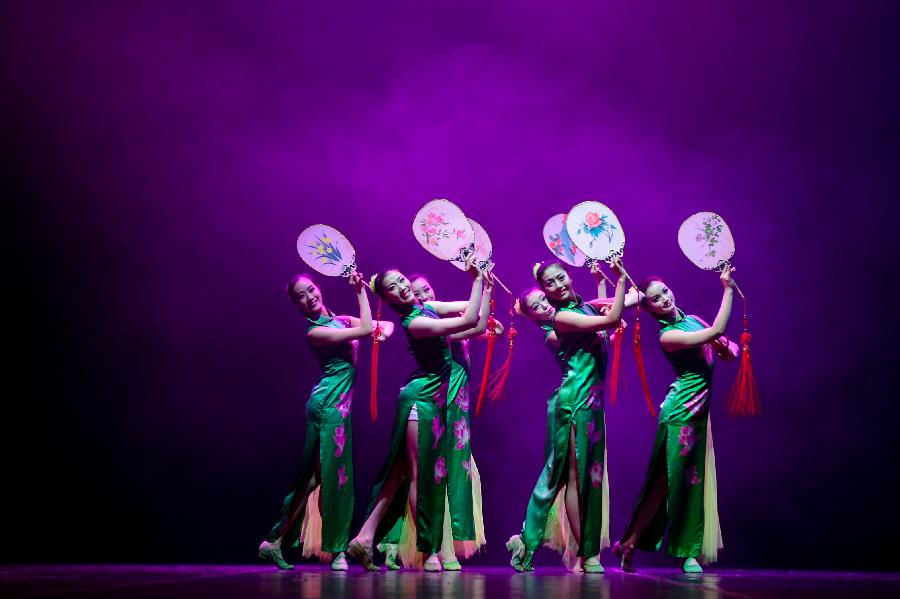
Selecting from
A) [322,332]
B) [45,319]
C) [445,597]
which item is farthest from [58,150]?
[445,597]

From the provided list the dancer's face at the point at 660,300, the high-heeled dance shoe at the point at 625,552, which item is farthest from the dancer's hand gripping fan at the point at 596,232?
the high-heeled dance shoe at the point at 625,552

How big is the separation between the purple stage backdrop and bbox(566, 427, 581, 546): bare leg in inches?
61.9

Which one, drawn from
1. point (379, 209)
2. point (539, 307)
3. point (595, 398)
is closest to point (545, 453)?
point (595, 398)

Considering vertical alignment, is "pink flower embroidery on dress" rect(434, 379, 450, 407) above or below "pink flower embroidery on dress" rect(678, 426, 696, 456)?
above

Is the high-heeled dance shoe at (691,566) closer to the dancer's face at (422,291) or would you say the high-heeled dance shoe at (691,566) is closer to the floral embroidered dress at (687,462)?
the floral embroidered dress at (687,462)

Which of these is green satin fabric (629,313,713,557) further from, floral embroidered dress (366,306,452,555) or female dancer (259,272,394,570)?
female dancer (259,272,394,570)

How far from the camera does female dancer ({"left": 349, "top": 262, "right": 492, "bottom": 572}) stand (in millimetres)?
4914

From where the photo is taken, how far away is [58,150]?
22.5 feet

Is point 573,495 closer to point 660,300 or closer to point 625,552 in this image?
point 625,552

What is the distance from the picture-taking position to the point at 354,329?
5379 mm

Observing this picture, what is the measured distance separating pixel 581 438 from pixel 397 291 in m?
1.13

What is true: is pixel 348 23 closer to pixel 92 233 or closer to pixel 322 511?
pixel 92 233

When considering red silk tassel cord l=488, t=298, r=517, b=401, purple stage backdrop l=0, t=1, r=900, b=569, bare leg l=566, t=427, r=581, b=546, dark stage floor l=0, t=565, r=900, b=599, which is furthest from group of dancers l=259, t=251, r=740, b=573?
purple stage backdrop l=0, t=1, r=900, b=569

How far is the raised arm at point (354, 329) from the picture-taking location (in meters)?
5.34
